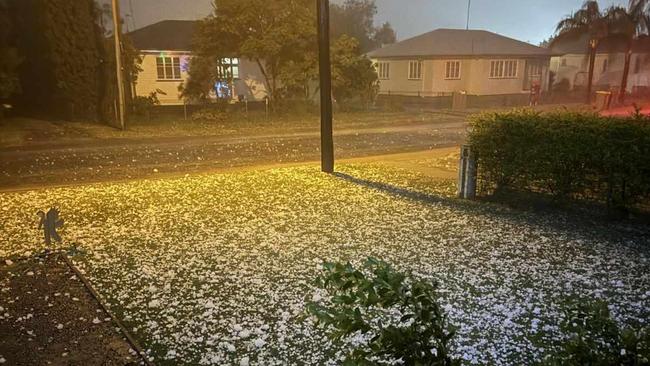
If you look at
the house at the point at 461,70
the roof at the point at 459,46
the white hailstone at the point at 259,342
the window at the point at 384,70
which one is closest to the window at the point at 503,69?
the house at the point at 461,70

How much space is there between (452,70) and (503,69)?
4.03m

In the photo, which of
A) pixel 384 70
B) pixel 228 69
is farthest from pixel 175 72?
pixel 384 70

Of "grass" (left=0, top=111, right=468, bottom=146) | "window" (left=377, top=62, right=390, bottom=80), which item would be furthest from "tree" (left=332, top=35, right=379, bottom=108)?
"window" (left=377, top=62, right=390, bottom=80)

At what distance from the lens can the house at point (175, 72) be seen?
27.8m

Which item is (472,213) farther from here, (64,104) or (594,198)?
(64,104)

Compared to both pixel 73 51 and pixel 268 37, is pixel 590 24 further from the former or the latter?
pixel 73 51

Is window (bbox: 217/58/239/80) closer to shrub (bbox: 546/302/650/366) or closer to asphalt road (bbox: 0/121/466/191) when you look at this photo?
asphalt road (bbox: 0/121/466/191)

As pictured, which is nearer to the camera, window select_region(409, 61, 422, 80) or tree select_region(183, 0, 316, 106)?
tree select_region(183, 0, 316, 106)

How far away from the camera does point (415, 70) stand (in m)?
34.4

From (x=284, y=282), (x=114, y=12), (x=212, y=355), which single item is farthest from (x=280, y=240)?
(x=114, y=12)

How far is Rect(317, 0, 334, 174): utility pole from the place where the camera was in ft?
32.7

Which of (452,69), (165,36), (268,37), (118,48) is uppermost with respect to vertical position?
(165,36)

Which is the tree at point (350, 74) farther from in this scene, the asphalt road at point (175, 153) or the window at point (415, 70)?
the asphalt road at point (175, 153)

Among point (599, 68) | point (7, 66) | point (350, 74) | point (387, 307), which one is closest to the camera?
point (387, 307)
